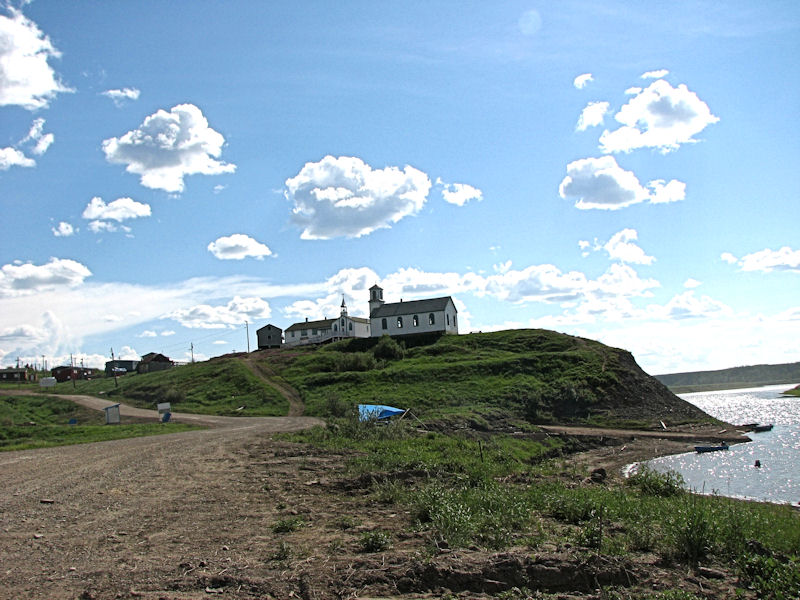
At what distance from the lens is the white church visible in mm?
85312

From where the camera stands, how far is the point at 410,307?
286ft

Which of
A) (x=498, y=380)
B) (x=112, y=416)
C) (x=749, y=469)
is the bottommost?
(x=749, y=469)

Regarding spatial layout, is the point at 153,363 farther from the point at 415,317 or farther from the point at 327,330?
the point at 415,317

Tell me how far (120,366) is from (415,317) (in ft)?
181

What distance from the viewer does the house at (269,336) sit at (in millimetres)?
101375

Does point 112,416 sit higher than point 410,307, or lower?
lower

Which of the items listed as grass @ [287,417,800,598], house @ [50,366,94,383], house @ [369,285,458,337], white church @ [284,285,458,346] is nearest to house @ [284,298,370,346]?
white church @ [284,285,458,346]

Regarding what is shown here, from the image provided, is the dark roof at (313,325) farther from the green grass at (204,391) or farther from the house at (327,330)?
the green grass at (204,391)

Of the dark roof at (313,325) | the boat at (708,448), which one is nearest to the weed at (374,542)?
the boat at (708,448)

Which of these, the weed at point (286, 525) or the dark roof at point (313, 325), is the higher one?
the dark roof at point (313, 325)

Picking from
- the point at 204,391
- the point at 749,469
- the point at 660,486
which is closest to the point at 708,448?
the point at 749,469

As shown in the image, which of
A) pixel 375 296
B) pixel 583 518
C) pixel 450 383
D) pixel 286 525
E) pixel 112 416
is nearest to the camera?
pixel 286 525

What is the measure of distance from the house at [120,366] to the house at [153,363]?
28.8ft

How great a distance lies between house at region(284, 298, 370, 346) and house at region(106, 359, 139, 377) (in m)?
28.6
